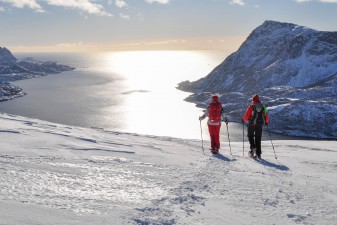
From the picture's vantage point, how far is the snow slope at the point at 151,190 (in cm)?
607

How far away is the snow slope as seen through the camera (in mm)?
6070

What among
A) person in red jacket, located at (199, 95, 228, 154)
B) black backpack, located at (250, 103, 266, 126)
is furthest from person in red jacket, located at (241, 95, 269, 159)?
person in red jacket, located at (199, 95, 228, 154)

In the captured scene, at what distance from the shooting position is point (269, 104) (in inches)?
5714

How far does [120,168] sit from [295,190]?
5176 mm

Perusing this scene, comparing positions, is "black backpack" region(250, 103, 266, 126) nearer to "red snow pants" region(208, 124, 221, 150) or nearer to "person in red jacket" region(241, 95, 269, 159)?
"person in red jacket" region(241, 95, 269, 159)

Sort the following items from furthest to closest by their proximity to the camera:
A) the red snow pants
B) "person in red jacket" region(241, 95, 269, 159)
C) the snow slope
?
the red snow pants < "person in red jacket" region(241, 95, 269, 159) < the snow slope

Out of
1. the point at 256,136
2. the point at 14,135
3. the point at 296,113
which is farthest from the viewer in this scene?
the point at 296,113

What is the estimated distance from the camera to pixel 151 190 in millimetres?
7777

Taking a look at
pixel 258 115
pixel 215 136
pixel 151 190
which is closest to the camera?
pixel 151 190

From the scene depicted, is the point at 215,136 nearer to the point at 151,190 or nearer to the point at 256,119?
the point at 256,119

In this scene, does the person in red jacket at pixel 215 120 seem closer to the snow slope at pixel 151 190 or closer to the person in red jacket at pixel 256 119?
the person in red jacket at pixel 256 119

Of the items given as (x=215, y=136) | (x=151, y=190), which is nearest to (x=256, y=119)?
(x=215, y=136)

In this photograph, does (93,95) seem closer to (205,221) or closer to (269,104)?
(269,104)

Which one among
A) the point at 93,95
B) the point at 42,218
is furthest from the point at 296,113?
the point at 42,218
